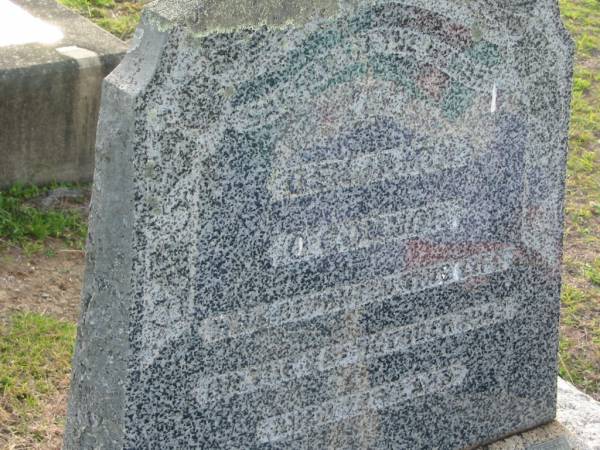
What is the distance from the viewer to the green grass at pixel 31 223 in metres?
3.97

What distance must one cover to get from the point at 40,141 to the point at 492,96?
2.22 metres

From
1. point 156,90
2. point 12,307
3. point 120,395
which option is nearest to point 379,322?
point 120,395

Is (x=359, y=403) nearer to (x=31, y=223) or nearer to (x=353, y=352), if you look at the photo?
(x=353, y=352)

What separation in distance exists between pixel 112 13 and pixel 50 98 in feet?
5.81

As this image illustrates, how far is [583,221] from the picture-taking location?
459 cm

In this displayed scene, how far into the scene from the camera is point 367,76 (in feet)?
7.54

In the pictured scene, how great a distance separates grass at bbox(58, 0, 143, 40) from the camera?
5.53m

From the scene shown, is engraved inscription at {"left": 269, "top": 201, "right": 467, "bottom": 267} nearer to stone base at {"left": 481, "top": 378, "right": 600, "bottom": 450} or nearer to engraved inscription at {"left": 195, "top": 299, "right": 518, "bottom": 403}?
engraved inscription at {"left": 195, "top": 299, "right": 518, "bottom": 403}

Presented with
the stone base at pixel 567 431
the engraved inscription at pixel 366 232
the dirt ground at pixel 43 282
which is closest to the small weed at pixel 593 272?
the stone base at pixel 567 431

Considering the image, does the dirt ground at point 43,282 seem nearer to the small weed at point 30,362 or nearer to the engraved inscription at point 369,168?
the small weed at point 30,362

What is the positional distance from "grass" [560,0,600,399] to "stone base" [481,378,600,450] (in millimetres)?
453

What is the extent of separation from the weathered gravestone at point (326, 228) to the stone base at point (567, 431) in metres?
0.06

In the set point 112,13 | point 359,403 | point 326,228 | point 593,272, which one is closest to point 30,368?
point 359,403

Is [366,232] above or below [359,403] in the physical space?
above
